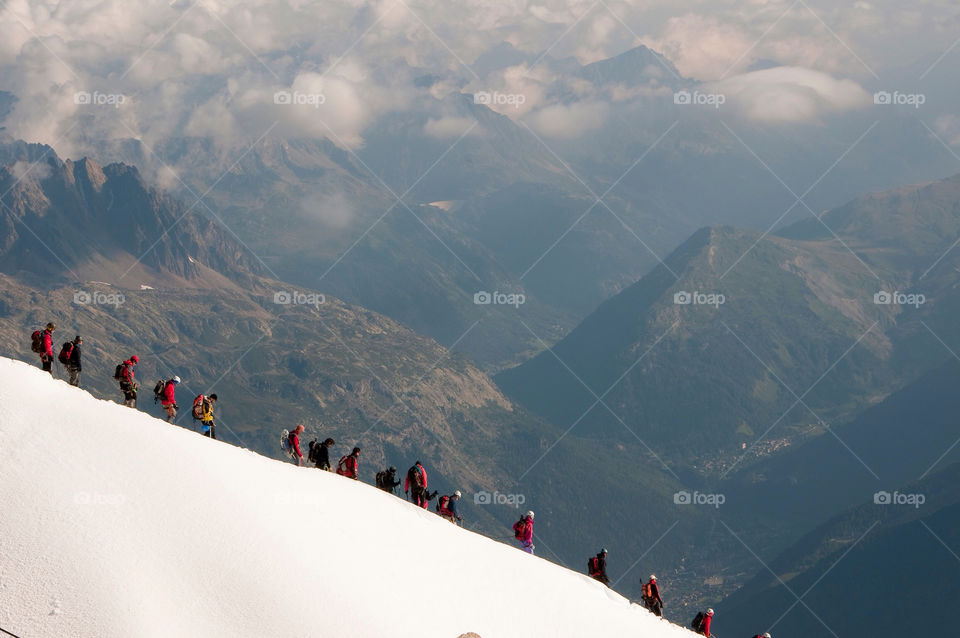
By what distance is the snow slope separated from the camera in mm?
44562

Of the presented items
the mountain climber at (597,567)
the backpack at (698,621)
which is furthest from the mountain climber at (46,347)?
the backpack at (698,621)

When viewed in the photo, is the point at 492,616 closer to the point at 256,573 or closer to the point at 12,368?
the point at 256,573

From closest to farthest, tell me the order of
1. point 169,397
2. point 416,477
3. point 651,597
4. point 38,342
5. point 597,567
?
point 38,342 → point 651,597 → point 169,397 → point 416,477 → point 597,567

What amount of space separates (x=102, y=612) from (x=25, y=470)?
11303 millimetres

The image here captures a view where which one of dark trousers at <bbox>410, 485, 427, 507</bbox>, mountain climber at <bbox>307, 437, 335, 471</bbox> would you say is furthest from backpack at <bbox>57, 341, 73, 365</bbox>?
dark trousers at <bbox>410, 485, 427, 507</bbox>

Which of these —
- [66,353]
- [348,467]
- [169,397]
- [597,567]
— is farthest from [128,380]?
[597,567]

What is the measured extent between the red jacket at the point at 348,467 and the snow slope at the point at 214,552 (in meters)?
5.56

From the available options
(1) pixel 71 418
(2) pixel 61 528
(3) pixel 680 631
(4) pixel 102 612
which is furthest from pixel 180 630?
(3) pixel 680 631

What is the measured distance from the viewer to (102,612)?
4309cm

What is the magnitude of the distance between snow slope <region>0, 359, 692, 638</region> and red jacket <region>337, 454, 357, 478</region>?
556cm

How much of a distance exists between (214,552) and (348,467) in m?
22.2

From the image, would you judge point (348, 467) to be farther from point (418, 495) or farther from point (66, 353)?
point (66, 353)

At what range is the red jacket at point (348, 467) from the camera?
7101cm

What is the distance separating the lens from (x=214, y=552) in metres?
49.5
